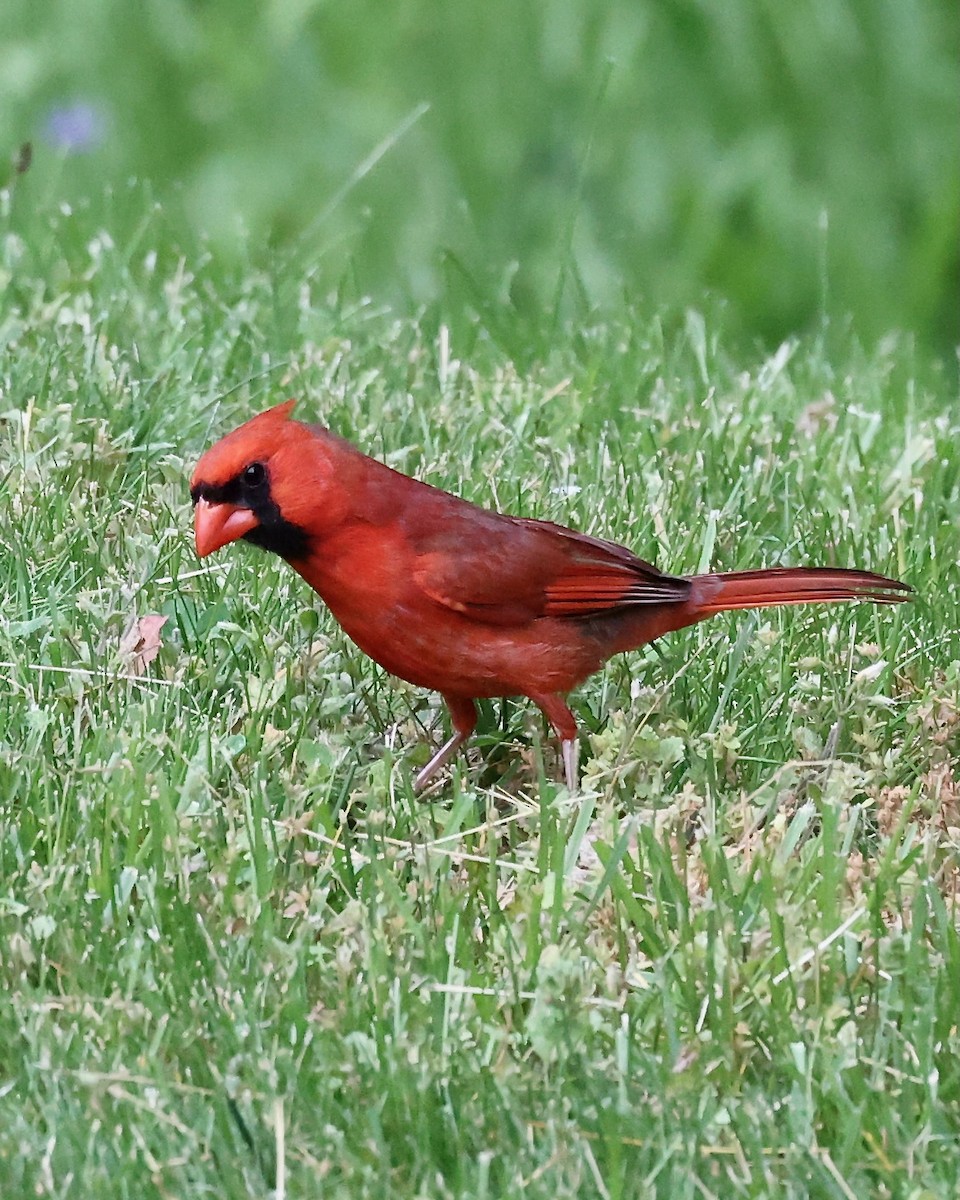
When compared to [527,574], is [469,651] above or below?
below

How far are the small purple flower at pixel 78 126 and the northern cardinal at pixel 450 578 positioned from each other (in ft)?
17.0

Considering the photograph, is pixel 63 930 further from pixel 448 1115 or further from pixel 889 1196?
pixel 889 1196

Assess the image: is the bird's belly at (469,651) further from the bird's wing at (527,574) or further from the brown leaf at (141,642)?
the brown leaf at (141,642)

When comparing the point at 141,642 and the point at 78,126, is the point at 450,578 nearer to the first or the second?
the point at 141,642

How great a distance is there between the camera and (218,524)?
3252 millimetres

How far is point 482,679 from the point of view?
3.42 meters

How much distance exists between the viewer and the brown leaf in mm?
3537

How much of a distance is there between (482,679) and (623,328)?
7.67 feet

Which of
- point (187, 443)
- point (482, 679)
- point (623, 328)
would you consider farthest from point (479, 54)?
point (482, 679)

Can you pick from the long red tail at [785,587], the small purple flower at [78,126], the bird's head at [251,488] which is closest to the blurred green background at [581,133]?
the small purple flower at [78,126]

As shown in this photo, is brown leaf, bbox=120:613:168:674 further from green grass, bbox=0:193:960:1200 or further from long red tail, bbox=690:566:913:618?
long red tail, bbox=690:566:913:618

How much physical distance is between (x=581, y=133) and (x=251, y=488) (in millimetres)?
5195

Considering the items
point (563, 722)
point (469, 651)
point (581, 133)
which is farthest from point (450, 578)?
point (581, 133)

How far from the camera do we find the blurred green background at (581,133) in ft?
25.4
